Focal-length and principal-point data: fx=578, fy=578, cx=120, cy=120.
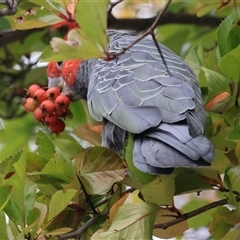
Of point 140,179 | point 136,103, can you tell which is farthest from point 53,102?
point 140,179

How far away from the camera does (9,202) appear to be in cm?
95

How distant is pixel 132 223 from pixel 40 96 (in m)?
0.44

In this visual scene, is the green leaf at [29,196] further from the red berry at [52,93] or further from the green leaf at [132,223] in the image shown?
the red berry at [52,93]

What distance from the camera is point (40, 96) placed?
1.29 metres

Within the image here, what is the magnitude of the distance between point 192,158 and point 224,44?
342 millimetres

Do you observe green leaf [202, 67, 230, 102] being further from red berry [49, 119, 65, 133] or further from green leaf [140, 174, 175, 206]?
red berry [49, 119, 65, 133]

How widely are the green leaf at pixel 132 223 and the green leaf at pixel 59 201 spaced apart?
0.23 feet

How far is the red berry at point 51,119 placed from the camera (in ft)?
4.18

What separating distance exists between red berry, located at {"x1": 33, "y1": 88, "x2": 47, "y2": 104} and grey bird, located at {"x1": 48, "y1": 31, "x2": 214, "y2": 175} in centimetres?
10

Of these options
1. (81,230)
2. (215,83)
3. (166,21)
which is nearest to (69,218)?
(81,230)

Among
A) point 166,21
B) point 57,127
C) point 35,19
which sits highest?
point 35,19

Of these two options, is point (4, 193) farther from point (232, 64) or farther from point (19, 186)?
point (232, 64)

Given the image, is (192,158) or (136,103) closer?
(192,158)

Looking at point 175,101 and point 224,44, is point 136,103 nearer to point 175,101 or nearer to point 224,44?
point 175,101
